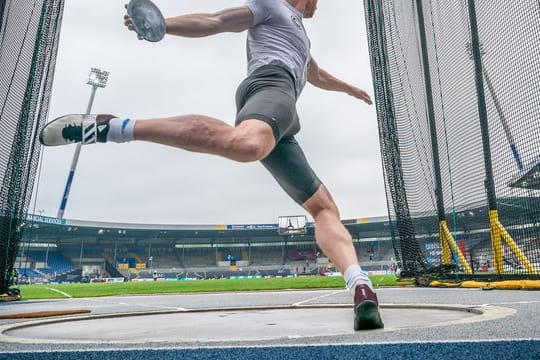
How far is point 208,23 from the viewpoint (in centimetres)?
197

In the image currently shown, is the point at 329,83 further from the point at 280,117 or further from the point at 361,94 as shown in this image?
the point at 280,117

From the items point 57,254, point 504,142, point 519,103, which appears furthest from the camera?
point 57,254

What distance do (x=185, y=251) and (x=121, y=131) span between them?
4940cm

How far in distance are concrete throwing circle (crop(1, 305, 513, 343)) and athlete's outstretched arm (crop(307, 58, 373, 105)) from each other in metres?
1.54

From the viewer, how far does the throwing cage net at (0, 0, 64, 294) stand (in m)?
6.86

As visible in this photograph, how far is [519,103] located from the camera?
220 inches

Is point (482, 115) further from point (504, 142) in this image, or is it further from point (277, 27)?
point (277, 27)

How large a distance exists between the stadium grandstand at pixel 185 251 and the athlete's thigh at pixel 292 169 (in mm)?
41319

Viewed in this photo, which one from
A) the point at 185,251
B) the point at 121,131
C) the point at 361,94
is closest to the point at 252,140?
the point at 121,131

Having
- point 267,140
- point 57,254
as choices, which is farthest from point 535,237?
point 57,254

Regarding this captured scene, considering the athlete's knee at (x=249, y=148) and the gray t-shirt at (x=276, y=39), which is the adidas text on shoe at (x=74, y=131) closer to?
the athlete's knee at (x=249, y=148)

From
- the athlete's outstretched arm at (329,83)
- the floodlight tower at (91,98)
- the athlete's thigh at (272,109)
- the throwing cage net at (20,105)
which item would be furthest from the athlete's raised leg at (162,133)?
the floodlight tower at (91,98)

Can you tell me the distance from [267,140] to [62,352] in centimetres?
106

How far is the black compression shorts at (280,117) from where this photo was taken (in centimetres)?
194
